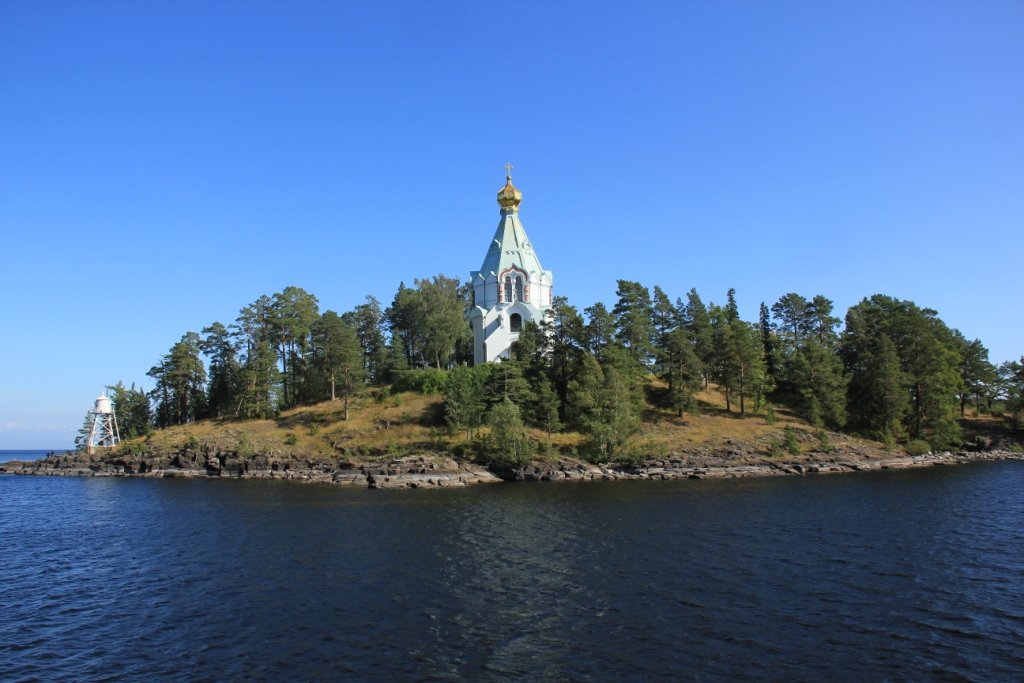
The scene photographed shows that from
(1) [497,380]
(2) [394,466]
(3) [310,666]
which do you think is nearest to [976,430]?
(1) [497,380]

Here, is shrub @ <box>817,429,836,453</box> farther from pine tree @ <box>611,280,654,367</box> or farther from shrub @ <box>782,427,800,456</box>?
pine tree @ <box>611,280,654,367</box>

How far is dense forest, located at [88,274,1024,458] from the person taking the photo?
73.9m

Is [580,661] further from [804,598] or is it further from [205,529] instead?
[205,529]

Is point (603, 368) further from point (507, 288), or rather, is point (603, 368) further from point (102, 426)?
point (102, 426)

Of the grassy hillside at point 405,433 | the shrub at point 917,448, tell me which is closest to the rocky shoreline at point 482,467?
the shrub at point 917,448

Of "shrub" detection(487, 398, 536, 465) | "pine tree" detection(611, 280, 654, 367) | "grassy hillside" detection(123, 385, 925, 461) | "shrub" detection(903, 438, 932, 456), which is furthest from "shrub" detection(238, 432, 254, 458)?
"shrub" detection(903, 438, 932, 456)

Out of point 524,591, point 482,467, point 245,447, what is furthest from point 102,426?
point 524,591

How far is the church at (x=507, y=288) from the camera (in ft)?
290

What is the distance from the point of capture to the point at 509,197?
301 ft

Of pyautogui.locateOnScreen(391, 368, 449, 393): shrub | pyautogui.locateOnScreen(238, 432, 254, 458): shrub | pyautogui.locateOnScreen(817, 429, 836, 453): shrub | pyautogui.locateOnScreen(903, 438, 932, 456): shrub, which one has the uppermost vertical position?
pyautogui.locateOnScreen(391, 368, 449, 393): shrub

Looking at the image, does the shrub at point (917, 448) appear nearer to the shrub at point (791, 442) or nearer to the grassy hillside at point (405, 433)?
the grassy hillside at point (405, 433)

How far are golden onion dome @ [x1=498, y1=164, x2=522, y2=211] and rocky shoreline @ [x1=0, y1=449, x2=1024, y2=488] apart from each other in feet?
133

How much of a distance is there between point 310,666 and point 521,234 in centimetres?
7805

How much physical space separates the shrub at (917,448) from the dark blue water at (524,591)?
106 feet
